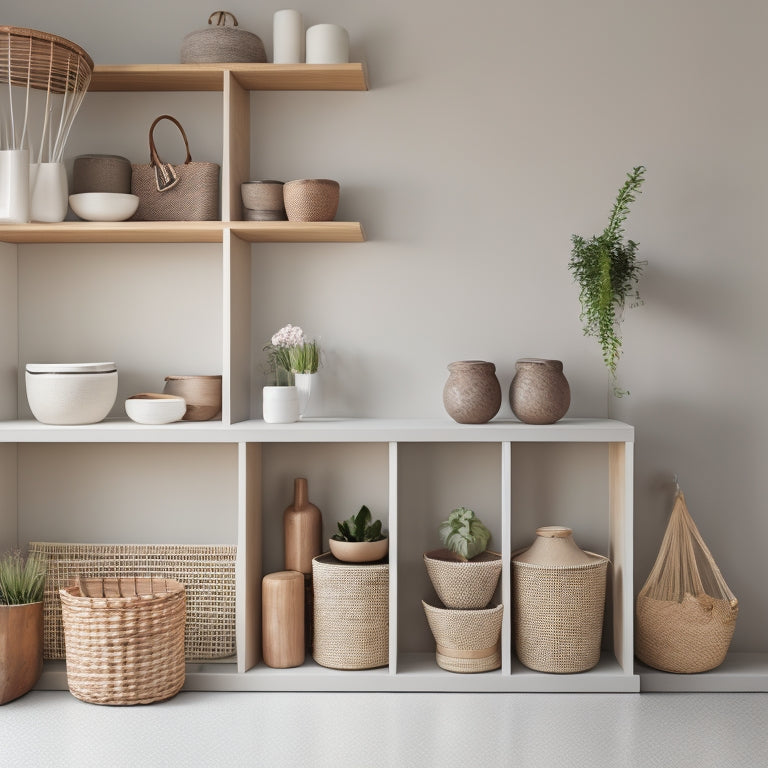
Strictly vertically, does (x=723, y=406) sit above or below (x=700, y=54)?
below

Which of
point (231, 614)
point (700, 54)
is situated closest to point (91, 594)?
point (231, 614)

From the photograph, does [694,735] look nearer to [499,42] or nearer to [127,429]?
[127,429]

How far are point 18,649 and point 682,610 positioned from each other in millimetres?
1899

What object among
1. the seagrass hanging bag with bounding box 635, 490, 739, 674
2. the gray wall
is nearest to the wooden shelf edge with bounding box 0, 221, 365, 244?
the gray wall

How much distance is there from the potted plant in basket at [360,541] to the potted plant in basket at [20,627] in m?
0.86

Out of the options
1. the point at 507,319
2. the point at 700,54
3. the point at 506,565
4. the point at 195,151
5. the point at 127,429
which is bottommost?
the point at 506,565

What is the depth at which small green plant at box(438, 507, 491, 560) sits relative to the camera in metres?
2.54

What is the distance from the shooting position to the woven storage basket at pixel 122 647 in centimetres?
228

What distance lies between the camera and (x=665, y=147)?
2.68 metres

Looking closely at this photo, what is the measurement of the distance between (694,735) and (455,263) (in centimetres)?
151

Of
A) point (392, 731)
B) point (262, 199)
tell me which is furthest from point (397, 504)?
point (262, 199)

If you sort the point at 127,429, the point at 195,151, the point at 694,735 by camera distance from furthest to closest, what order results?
the point at 195,151 → the point at 127,429 → the point at 694,735

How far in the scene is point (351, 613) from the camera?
97.4 inches

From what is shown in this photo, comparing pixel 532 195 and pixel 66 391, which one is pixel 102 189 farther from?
pixel 532 195
